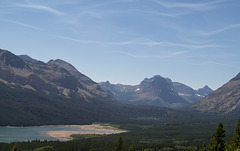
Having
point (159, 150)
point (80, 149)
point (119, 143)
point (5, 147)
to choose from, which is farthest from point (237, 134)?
point (5, 147)

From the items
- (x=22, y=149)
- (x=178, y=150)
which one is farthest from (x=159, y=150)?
(x=22, y=149)

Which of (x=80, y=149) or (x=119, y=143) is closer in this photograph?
(x=119, y=143)

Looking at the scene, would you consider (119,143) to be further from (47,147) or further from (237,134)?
(47,147)

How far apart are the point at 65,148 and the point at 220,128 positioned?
446 feet

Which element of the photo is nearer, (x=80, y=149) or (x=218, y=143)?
(x=218, y=143)

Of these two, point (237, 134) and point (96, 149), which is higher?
point (237, 134)

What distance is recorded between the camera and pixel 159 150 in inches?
7849

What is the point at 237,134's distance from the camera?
299ft

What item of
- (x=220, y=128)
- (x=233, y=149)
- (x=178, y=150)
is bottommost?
(x=178, y=150)

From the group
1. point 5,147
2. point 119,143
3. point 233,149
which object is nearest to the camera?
point 233,149

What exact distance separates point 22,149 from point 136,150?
3114 inches

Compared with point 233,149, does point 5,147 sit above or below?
below

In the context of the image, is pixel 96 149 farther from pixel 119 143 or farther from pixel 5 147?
pixel 119 143

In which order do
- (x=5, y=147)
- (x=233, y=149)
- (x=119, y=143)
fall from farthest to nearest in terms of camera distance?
(x=5, y=147)
(x=119, y=143)
(x=233, y=149)
